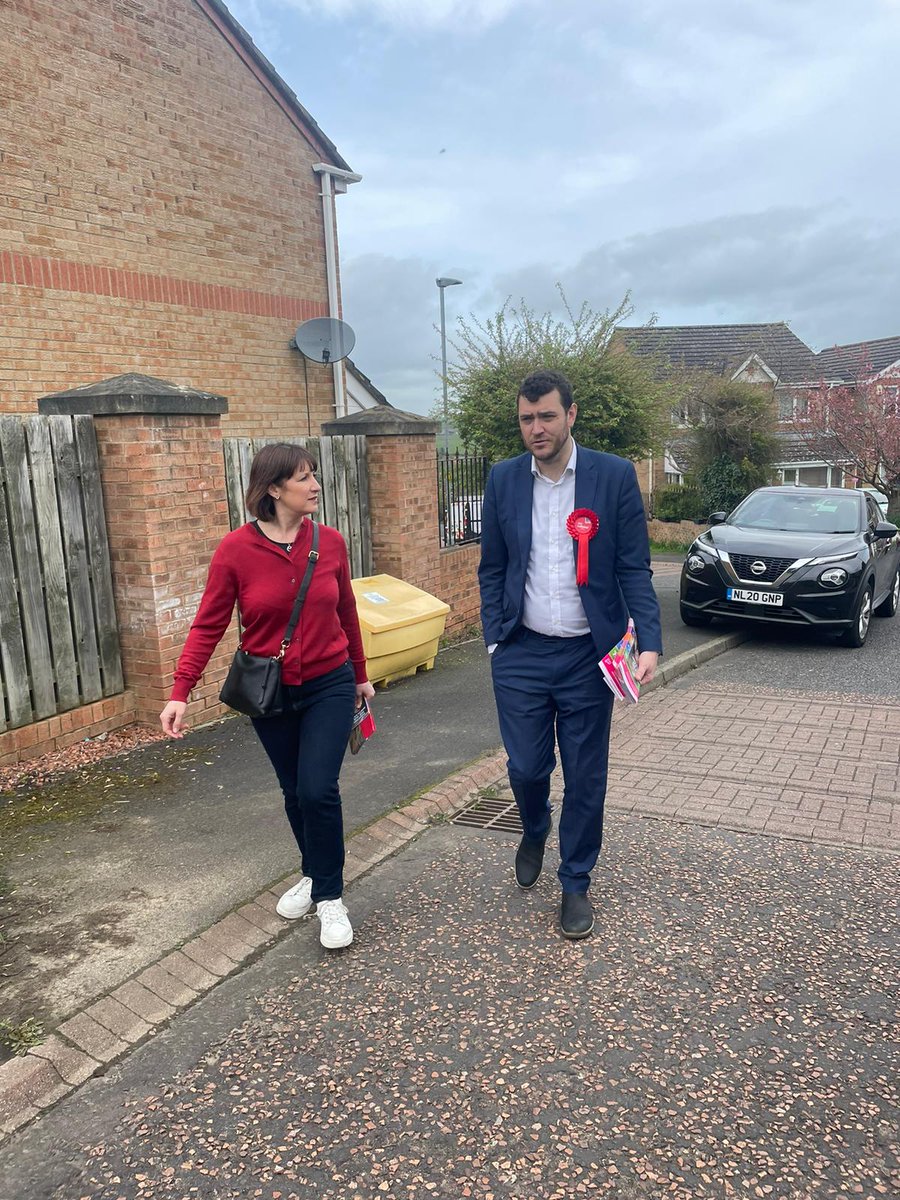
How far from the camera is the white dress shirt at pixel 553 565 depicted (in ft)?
11.2

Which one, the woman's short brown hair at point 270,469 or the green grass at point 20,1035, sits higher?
the woman's short brown hair at point 270,469

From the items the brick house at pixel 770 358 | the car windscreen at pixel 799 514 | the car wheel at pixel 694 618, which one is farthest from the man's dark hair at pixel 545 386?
the brick house at pixel 770 358

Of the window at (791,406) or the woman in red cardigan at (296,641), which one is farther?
the window at (791,406)

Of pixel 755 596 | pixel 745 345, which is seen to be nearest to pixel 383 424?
pixel 755 596

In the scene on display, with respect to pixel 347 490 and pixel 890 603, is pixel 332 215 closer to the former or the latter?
pixel 347 490

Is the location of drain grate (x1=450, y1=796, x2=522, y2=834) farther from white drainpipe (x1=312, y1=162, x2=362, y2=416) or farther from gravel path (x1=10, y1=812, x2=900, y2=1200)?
white drainpipe (x1=312, y1=162, x2=362, y2=416)

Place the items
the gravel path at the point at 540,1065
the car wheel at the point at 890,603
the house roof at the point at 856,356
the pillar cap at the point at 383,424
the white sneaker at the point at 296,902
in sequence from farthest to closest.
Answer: the house roof at the point at 856,356 < the car wheel at the point at 890,603 < the pillar cap at the point at 383,424 < the white sneaker at the point at 296,902 < the gravel path at the point at 540,1065

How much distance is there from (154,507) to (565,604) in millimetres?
3161

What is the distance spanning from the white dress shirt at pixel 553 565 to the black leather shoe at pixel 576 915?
100 centimetres

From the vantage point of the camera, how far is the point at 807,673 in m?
8.23

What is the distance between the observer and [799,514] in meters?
10.4

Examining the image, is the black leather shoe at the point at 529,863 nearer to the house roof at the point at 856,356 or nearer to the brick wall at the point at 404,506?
the brick wall at the point at 404,506

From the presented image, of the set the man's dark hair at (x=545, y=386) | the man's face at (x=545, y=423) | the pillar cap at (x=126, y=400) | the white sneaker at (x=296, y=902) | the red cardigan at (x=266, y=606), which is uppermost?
the pillar cap at (x=126, y=400)

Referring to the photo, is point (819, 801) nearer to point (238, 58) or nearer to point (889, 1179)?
point (889, 1179)
